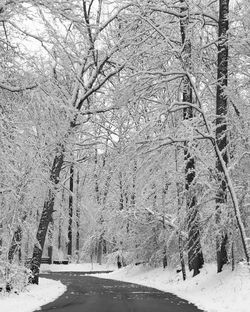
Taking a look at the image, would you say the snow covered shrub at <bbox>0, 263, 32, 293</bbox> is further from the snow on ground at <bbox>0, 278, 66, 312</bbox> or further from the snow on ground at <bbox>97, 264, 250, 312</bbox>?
the snow on ground at <bbox>97, 264, 250, 312</bbox>

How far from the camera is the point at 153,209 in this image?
2648 centimetres

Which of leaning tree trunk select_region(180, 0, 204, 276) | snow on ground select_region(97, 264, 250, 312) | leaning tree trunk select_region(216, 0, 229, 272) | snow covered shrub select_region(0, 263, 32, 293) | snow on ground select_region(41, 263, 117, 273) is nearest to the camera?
snow on ground select_region(97, 264, 250, 312)

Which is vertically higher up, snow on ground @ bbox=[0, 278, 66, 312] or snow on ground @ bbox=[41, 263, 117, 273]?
snow on ground @ bbox=[0, 278, 66, 312]

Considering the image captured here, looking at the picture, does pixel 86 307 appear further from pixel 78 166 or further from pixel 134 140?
pixel 78 166

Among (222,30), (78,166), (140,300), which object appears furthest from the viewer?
(78,166)

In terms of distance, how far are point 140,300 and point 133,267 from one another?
16.4 metres

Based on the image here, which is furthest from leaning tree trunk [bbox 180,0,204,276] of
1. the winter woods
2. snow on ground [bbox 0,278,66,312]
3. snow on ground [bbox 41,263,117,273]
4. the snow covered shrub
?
snow on ground [bbox 41,263,117,273]

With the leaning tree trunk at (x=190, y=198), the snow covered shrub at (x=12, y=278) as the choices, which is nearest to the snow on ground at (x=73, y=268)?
the leaning tree trunk at (x=190, y=198)

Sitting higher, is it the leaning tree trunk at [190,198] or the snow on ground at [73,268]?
the leaning tree trunk at [190,198]

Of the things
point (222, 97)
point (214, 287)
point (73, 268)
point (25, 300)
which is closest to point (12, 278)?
point (25, 300)

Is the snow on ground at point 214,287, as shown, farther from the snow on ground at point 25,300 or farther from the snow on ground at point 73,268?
the snow on ground at point 73,268

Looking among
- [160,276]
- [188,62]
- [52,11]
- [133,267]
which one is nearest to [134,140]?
[188,62]

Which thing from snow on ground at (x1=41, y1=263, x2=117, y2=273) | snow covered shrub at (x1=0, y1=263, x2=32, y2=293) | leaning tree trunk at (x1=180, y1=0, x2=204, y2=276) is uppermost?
leaning tree trunk at (x1=180, y1=0, x2=204, y2=276)

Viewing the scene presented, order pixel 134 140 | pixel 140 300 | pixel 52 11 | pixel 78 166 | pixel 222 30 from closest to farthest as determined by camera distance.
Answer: pixel 52 11 < pixel 134 140 < pixel 140 300 < pixel 222 30 < pixel 78 166
